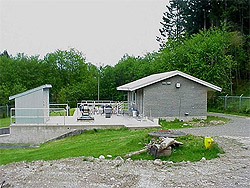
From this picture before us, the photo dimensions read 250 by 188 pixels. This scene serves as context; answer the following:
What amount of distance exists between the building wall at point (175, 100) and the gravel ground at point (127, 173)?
9.56 m

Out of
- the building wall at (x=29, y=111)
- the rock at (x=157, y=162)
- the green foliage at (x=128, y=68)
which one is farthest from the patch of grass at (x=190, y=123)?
the green foliage at (x=128, y=68)

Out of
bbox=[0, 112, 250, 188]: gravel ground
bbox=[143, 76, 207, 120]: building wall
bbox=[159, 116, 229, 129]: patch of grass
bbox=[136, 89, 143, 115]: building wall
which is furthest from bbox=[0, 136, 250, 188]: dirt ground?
bbox=[136, 89, 143, 115]: building wall

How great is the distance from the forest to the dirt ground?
18.5 m

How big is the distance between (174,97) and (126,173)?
11878 mm

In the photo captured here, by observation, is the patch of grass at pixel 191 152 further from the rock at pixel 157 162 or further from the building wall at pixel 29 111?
the building wall at pixel 29 111

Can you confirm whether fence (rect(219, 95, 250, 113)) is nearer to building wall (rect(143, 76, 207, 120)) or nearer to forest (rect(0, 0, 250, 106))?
forest (rect(0, 0, 250, 106))

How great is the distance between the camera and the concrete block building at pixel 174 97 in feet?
58.4

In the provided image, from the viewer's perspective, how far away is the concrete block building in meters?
17.8

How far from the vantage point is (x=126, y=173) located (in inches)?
265

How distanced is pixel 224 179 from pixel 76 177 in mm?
3358

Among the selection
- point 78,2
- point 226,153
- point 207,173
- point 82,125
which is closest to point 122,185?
point 207,173

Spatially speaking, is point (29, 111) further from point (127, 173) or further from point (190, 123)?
point (127, 173)

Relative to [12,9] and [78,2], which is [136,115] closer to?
[78,2]

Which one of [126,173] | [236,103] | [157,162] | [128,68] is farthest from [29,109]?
[128,68]
